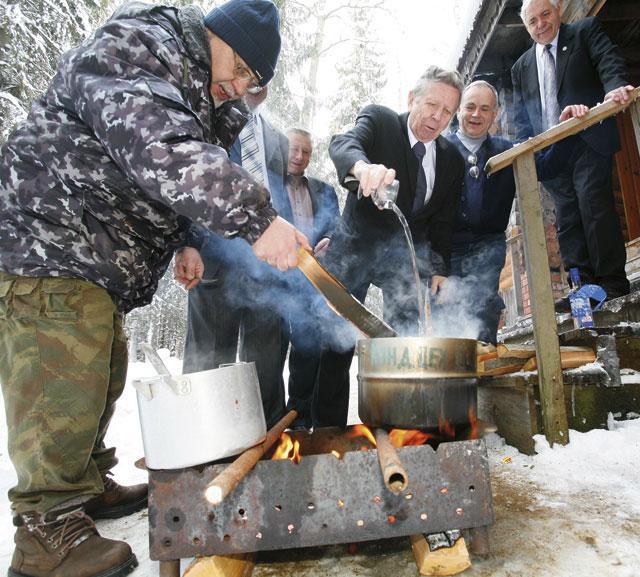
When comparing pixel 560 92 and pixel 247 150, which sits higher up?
pixel 560 92

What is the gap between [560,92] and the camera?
3.99 m

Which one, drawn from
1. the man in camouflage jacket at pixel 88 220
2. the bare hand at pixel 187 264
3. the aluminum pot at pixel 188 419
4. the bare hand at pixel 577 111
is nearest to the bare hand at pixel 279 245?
the man in camouflage jacket at pixel 88 220

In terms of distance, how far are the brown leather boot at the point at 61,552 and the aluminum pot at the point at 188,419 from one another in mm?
446

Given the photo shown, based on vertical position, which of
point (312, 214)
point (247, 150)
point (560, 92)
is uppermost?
point (560, 92)

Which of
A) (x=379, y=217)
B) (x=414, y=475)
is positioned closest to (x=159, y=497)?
(x=414, y=475)

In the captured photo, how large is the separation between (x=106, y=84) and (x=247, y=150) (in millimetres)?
1845

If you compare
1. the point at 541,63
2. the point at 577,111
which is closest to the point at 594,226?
the point at 577,111

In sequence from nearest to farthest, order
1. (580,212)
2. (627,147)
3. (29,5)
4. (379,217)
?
(379,217) < (580,212) < (627,147) < (29,5)

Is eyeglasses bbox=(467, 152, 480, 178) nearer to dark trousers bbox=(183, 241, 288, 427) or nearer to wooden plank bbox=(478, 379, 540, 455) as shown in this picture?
wooden plank bbox=(478, 379, 540, 455)

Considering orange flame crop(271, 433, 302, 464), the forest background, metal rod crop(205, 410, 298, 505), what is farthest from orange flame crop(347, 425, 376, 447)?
the forest background

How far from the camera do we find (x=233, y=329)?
3117 millimetres

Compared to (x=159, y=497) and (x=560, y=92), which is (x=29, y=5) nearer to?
(x=560, y=92)

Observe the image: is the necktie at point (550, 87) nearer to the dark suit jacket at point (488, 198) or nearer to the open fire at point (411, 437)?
the dark suit jacket at point (488, 198)

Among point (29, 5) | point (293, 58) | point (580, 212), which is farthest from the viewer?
point (293, 58)
